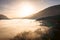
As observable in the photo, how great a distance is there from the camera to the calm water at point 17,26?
9.80 ft

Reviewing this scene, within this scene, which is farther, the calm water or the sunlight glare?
the sunlight glare

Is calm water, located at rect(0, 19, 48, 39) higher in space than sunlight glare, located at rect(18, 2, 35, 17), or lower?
lower

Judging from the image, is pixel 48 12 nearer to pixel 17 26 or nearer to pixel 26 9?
pixel 26 9

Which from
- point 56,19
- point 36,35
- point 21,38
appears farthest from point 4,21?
point 56,19

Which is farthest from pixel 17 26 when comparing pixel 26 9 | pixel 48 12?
pixel 48 12

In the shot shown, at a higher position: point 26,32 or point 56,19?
point 56,19

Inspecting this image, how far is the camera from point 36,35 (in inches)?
117

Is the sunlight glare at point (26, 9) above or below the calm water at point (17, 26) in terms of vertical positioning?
above

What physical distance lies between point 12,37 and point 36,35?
55 cm

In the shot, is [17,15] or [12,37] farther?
[17,15]

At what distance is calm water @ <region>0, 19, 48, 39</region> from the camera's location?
2.99 metres

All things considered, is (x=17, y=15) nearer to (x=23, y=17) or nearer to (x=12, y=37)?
(x=23, y=17)

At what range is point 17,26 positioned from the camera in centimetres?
304

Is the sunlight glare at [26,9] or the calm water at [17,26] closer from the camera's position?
the calm water at [17,26]
